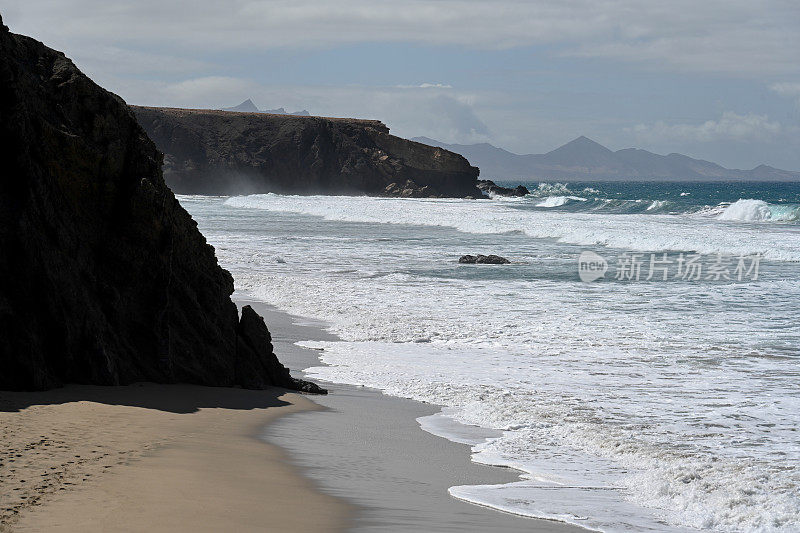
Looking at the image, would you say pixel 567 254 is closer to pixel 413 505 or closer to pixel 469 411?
pixel 469 411

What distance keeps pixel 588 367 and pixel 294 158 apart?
104265 millimetres

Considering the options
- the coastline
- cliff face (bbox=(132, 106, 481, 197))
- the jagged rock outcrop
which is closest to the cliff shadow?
the coastline

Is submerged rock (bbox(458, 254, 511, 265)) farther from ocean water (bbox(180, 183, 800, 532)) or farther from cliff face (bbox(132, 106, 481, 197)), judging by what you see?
cliff face (bbox(132, 106, 481, 197))

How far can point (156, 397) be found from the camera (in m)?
6.50

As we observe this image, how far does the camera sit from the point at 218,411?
21.2 feet

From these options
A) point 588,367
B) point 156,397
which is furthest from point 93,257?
point 588,367

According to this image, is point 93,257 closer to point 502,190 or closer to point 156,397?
point 156,397

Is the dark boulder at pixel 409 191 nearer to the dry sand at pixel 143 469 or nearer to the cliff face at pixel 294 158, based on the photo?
the cliff face at pixel 294 158

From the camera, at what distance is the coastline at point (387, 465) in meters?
4.55

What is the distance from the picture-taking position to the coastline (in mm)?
4555

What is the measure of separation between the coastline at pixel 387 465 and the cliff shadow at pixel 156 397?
1.51 feet

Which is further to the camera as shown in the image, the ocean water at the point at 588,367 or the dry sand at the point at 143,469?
the ocean water at the point at 588,367

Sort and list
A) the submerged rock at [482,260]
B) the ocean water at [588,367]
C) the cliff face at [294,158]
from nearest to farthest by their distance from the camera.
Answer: the ocean water at [588,367], the submerged rock at [482,260], the cliff face at [294,158]

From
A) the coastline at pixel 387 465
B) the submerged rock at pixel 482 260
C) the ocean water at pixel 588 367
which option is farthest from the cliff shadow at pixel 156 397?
the submerged rock at pixel 482 260
